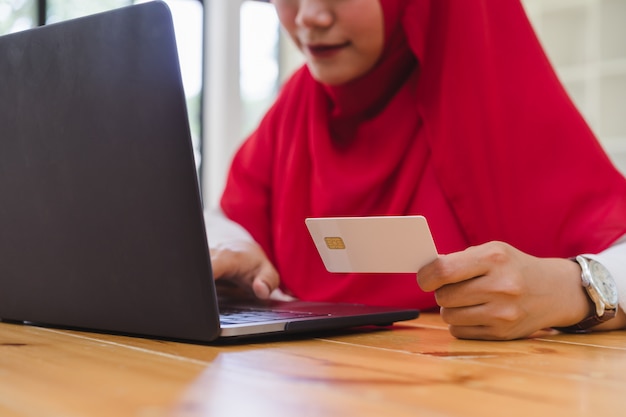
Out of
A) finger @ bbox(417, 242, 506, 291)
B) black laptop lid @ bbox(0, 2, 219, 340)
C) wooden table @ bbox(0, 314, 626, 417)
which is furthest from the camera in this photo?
finger @ bbox(417, 242, 506, 291)

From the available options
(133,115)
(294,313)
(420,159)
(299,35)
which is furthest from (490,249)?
(299,35)

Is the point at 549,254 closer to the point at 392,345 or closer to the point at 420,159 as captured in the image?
the point at 420,159

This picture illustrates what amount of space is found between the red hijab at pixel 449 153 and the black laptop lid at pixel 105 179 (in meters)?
0.60

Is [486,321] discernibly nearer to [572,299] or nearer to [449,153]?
[572,299]

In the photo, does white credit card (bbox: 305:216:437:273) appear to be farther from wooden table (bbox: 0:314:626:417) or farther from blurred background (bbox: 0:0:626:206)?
blurred background (bbox: 0:0:626:206)

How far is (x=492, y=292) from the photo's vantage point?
2.58 ft

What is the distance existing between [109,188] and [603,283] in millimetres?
532

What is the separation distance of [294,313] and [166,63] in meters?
0.33

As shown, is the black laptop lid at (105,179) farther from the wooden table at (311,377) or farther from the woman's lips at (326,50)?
the woman's lips at (326,50)

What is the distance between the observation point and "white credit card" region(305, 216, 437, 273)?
2.37 feet

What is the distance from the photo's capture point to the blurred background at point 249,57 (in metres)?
3.43

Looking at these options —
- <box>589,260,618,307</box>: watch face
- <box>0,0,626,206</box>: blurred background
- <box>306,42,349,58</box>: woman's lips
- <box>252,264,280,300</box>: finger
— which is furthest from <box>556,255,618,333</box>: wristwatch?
<box>0,0,626,206</box>: blurred background

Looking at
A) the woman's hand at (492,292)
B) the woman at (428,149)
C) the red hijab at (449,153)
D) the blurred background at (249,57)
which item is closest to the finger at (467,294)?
the woman's hand at (492,292)

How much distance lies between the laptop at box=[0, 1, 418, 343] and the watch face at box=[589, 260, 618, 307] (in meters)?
0.23
